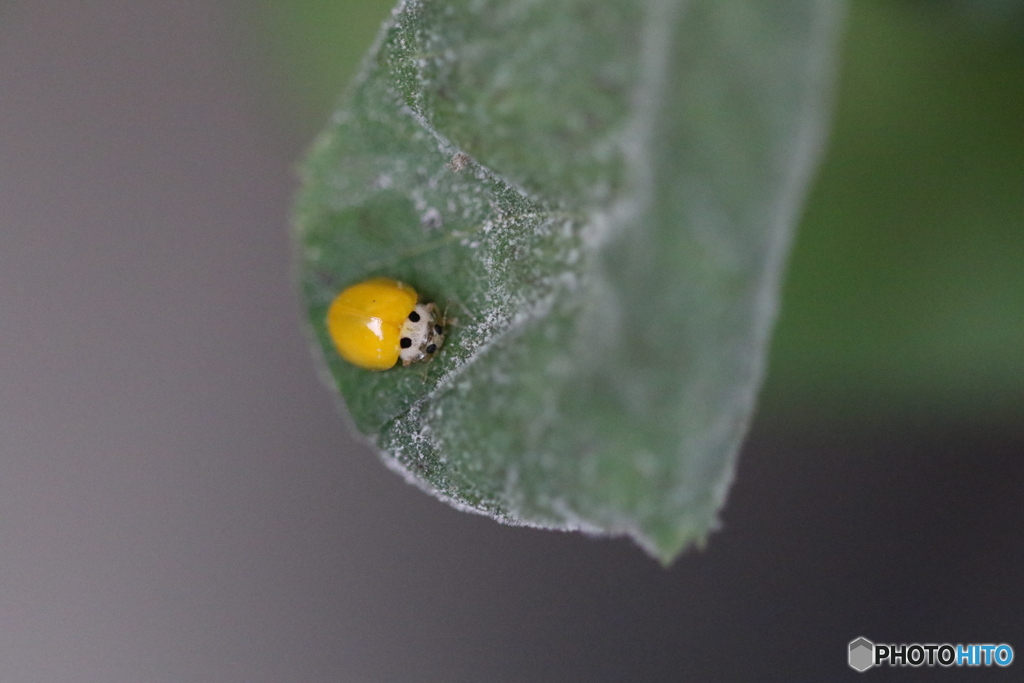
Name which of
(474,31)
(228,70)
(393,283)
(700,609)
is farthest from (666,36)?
(228,70)

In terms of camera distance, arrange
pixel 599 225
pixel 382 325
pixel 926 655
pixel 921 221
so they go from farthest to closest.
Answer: pixel 926 655, pixel 921 221, pixel 382 325, pixel 599 225

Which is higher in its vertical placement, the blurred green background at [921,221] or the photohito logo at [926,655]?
the blurred green background at [921,221]

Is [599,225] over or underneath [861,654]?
over

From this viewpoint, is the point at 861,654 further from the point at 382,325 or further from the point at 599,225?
the point at 599,225

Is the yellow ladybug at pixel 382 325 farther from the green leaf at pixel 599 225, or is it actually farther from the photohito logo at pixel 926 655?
the photohito logo at pixel 926 655

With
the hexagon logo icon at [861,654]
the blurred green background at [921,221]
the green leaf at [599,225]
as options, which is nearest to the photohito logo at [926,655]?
the hexagon logo icon at [861,654]

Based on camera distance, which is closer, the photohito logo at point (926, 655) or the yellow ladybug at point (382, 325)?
the yellow ladybug at point (382, 325)

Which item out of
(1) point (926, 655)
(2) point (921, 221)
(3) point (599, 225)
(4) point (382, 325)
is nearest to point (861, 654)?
(1) point (926, 655)

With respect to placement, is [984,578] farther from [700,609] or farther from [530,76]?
[530,76]
